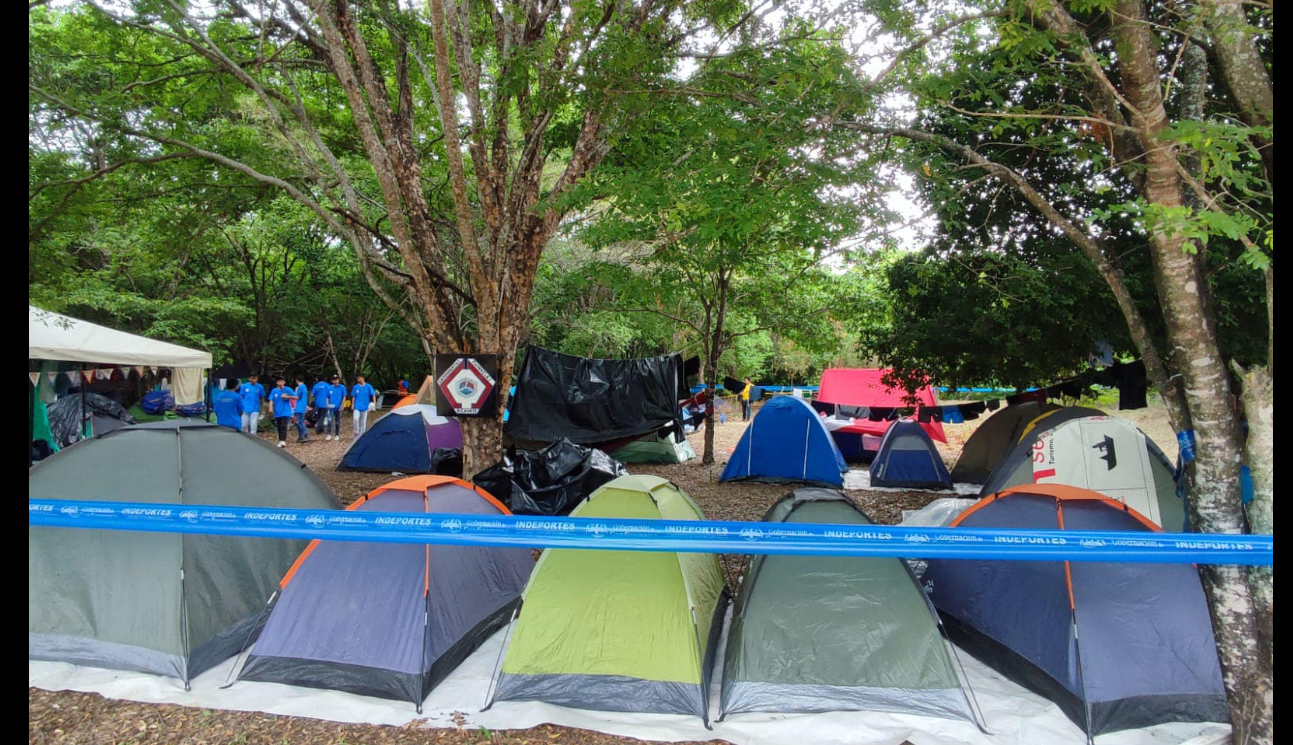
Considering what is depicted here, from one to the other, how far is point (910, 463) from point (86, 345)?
1227 cm

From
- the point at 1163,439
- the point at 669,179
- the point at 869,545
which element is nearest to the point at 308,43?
the point at 669,179

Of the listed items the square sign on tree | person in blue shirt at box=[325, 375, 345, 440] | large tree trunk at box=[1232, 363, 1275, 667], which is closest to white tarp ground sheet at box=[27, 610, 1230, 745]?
large tree trunk at box=[1232, 363, 1275, 667]

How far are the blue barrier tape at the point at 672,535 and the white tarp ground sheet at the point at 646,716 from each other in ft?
2.97

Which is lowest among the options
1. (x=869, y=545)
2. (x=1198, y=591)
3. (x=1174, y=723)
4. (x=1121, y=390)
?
(x=1174, y=723)

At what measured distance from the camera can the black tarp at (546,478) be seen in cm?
727

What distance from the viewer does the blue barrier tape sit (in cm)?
290

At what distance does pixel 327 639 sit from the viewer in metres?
3.79

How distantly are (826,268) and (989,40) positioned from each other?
6599mm

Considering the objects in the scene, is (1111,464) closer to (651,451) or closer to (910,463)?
(910,463)

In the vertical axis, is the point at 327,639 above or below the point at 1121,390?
below

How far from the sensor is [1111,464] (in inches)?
256

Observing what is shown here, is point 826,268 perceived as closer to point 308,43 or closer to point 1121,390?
point 1121,390

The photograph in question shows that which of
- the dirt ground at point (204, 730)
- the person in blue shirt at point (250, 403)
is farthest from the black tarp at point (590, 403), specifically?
the dirt ground at point (204, 730)

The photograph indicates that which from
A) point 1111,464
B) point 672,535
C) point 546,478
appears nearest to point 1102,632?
point 672,535
